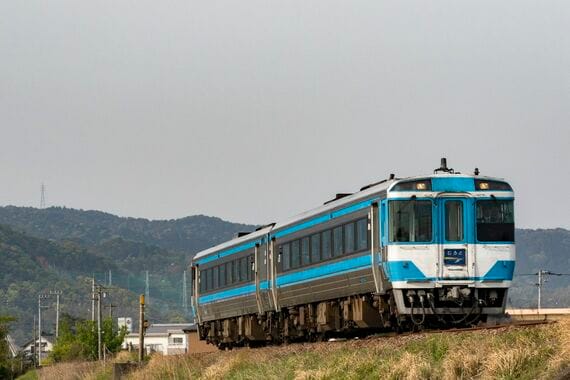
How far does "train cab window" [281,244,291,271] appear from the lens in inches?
1452

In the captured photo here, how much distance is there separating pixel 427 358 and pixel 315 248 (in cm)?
1171

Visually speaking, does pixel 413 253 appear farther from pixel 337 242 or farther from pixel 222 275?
pixel 222 275

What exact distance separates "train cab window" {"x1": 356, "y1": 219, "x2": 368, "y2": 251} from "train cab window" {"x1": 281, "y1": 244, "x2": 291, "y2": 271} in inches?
253

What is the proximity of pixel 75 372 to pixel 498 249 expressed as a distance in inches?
1376

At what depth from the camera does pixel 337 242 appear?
3212 cm

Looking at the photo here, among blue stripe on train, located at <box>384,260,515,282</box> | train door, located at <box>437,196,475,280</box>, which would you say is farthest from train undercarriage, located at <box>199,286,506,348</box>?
train door, located at <box>437,196,475,280</box>

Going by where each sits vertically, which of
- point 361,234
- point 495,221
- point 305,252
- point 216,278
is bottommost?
point 216,278

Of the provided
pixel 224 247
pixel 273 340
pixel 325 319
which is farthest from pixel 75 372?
pixel 325 319

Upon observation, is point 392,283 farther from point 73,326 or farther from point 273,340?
point 73,326

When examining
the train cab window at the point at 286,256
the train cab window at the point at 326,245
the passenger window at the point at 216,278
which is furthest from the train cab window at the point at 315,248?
the passenger window at the point at 216,278

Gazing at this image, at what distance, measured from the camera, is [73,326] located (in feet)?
513

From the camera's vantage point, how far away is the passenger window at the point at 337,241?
105 ft

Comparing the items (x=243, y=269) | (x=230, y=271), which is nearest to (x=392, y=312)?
(x=243, y=269)

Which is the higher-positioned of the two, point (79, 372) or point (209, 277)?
point (209, 277)
